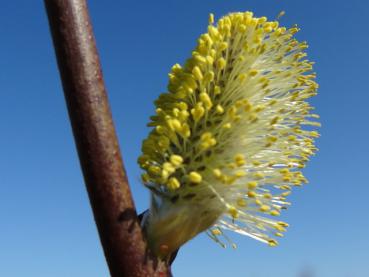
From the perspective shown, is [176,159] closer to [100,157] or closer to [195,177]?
[195,177]

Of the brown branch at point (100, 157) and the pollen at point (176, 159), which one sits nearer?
the brown branch at point (100, 157)

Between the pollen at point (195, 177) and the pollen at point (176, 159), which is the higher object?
the pollen at point (176, 159)

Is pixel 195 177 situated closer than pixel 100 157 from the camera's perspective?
No

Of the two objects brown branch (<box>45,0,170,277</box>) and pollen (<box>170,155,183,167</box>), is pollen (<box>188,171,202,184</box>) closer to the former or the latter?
pollen (<box>170,155,183,167</box>)

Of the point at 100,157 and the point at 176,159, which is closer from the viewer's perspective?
A: the point at 100,157

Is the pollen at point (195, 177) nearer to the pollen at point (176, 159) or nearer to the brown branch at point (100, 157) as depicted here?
the pollen at point (176, 159)

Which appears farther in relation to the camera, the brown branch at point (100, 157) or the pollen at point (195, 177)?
the pollen at point (195, 177)

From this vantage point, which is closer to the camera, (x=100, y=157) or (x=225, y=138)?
(x=100, y=157)

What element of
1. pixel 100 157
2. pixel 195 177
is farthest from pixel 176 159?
pixel 100 157

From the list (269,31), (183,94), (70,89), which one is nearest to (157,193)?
(183,94)
